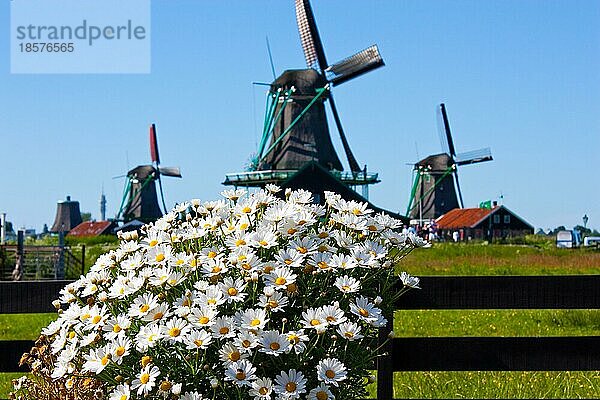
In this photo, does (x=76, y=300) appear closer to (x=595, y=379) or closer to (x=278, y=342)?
(x=278, y=342)

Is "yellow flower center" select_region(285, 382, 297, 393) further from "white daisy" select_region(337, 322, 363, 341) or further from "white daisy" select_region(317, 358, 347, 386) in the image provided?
"white daisy" select_region(337, 322, 363, 341)

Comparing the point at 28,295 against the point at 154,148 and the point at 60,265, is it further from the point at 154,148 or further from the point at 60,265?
the point at 154,148

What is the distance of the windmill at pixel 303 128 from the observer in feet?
139

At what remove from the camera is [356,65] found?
43.0 m

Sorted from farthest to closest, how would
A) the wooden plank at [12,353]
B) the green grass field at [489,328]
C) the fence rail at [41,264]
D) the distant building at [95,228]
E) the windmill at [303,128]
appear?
1. the distant building at [95,228]
2. the windmill at [303,128]
3. the fence rail at [41,264]
4. the green grass field at [489,328]
5. the wooden plank at [12,353]

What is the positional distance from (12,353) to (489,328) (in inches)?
299

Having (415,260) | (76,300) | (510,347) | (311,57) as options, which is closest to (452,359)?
(510,347)

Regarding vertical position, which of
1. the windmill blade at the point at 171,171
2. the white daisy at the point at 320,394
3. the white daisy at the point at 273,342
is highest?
the windmill blade at the point at 171,171

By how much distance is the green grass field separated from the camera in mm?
5977

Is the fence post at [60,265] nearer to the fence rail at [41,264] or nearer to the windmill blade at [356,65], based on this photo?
the fence rail at [41,264]

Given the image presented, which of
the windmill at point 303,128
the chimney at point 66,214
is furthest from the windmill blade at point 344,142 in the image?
the chimney at point 66,214

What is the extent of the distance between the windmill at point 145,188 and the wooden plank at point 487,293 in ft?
177

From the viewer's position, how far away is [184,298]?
317 centimetres

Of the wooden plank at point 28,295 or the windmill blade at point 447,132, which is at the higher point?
the windmill blade at point 447,132
